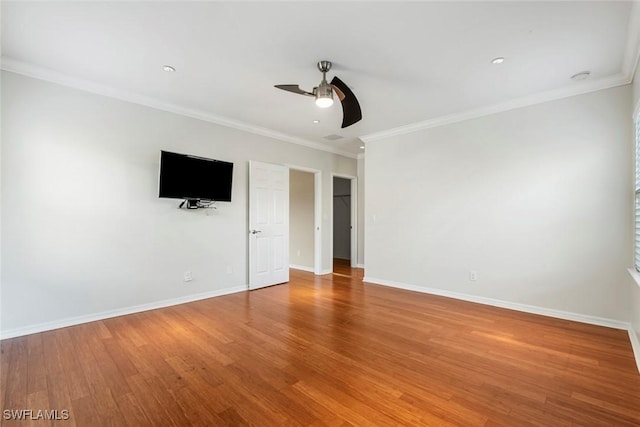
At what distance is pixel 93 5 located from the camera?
2.04 metres

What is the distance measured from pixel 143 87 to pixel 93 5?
1.37 meters

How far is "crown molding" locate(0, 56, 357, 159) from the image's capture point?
286cm

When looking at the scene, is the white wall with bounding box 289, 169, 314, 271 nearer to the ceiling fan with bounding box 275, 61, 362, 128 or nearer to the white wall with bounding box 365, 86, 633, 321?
the white wall with bounding box 365, 86, 633, 321

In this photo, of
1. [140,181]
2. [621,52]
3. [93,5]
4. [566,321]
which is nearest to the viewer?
[93,5]

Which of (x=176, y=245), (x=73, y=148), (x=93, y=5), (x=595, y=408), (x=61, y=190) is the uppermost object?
(x=93, y=5)

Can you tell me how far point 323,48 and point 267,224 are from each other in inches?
122

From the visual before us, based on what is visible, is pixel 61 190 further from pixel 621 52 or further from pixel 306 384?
pixel 621 52

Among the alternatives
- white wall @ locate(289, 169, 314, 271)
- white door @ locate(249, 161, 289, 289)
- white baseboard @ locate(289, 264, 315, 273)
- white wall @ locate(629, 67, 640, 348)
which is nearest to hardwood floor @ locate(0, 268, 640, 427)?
white wall @ locate(629, 67, 640, 348)

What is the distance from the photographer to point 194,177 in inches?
153

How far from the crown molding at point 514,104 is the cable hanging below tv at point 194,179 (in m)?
2.71

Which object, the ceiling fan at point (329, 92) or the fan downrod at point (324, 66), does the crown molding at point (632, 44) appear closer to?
the ceiling fan at point (329, 92)

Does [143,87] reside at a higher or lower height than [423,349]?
higher

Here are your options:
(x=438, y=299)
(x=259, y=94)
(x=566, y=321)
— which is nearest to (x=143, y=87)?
(x=259, y=94)
